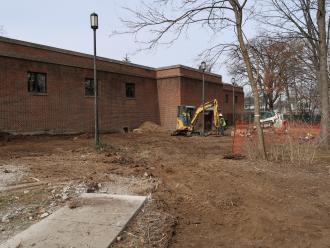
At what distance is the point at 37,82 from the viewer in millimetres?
22531

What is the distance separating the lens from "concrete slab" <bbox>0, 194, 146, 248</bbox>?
4.56 metres

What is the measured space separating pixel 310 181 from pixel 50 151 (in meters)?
10.1

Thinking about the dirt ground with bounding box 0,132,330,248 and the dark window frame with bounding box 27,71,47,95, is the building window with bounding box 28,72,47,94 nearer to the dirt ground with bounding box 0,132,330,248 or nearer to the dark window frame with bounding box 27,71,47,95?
the dark window frame with bounding box 27,71,47,95

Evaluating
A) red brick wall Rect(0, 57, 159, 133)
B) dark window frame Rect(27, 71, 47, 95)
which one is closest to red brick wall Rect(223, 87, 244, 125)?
red brick wall Rect(0, 57, 159, 133)

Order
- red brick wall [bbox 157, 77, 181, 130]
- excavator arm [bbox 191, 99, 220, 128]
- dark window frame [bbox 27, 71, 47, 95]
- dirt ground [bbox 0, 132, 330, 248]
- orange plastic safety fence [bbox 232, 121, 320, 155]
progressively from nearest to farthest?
1. dirt ground [bbox 0, 132, 330, 248]
2. orange plastic safety fence [bbox 232, 121, 320, 155]
3. dark window frame [bbox 27, 71, 47, 95]
4. excavator arm [bbox 191, 99, 220, 128]
5. red brick wall [bbox 157, 77, 181, 130]

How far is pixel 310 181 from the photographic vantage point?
8.80 meters

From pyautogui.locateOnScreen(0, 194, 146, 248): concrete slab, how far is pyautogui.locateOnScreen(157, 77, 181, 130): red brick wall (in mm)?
26983

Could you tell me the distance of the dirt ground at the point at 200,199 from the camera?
523 centimetres

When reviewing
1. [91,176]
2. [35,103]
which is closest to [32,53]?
[35,103]

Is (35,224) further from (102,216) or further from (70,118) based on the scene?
(70,118)

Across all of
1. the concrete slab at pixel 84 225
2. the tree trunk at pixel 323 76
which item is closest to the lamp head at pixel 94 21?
the concrete slab at pixel 84 225

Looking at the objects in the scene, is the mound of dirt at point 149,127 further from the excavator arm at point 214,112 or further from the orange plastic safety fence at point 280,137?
the orange plastic safety fence at point 280,137

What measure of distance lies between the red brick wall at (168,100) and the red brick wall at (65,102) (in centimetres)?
103

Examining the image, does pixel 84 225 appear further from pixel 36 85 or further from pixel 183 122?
pixel 183 122
